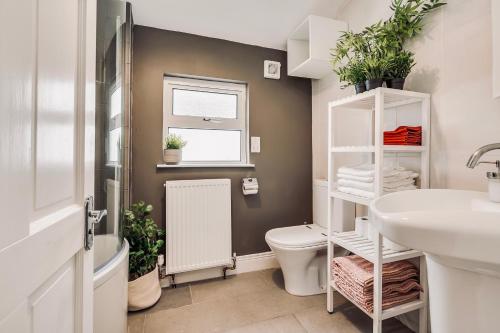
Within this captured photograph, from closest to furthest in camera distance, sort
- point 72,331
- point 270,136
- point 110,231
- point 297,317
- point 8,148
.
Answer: point 8,148
point 72,331
point 110,231
point 297,317
point 270,136

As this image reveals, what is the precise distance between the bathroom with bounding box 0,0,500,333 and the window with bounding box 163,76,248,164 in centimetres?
1

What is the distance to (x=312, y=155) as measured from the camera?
2377 mm

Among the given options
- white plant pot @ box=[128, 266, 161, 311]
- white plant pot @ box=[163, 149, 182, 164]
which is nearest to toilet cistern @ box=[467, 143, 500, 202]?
white plant pot @ box=[163, 149, 182, 164]

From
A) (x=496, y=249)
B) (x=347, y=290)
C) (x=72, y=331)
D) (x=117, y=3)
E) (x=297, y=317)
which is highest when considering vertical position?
(x=117, y=3)

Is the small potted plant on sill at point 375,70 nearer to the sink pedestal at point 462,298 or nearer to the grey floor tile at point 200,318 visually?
the sink pedestal at point 462,298

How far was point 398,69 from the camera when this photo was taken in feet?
4.14

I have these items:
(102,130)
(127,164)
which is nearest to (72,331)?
(102,130)

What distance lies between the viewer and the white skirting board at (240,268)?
1948mm

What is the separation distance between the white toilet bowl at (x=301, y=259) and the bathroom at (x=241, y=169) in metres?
0.01

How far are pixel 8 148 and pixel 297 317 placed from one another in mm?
1672

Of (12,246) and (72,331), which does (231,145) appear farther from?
(12,246)

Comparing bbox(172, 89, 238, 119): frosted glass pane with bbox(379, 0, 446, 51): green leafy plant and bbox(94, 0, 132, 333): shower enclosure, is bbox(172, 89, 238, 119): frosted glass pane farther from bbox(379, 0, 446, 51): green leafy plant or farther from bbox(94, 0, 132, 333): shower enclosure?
bbox(379, 0, 446, 51): green leafy plant

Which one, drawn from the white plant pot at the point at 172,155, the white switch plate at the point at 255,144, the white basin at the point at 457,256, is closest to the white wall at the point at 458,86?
the white basin at the point at 457,256

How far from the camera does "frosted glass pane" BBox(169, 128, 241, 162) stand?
6.95ft
